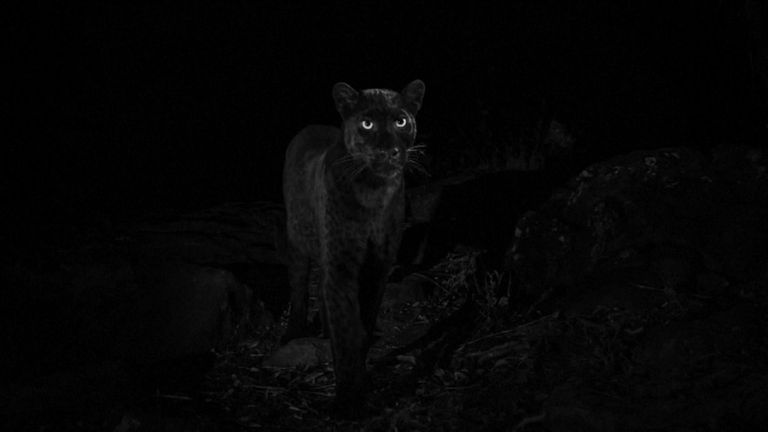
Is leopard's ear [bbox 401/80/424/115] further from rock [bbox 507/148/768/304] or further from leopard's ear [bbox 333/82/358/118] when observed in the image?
rock [bbox 507/148/768/304]

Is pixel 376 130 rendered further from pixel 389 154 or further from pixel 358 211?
pixel 358 211

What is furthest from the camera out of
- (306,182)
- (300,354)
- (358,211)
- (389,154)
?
(306,182)

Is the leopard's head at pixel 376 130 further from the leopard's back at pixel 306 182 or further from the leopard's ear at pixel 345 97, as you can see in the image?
the leopard's back at pixel 306 182

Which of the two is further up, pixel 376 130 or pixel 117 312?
pixel 376 130

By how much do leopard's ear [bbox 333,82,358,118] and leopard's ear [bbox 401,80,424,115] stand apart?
1.23 feet

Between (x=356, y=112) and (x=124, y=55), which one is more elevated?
(x=124, y=55)

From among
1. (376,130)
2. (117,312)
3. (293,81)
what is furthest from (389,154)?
(293,81)

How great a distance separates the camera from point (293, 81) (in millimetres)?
11953

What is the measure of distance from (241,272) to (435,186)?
2.58 m

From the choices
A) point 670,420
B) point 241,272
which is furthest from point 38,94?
point 670,420

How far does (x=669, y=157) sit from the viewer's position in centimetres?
A: 592

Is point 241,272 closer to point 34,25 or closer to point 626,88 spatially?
point 626,88

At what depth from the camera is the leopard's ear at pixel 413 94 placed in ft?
16.5

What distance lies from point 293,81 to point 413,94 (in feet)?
23.7
